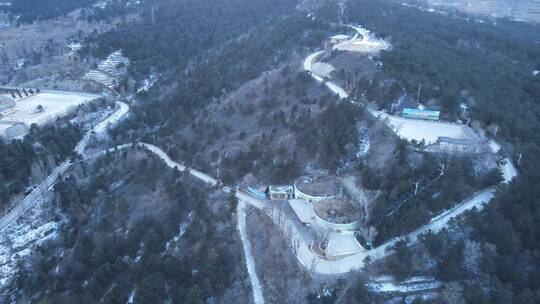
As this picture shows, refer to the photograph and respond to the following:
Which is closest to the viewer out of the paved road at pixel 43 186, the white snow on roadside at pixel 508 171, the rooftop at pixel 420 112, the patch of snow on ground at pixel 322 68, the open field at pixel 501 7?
the white snow on roadside at pixel 508 171

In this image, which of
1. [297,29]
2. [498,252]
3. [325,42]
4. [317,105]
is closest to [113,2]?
[297,29]

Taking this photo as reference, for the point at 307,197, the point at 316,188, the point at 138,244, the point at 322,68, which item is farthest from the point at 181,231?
the point at 322,68

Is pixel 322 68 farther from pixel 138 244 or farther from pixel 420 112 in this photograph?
pixel 138 244

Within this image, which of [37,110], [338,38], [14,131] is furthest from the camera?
[37,110]

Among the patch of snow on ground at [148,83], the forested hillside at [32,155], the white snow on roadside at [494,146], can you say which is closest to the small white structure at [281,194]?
the white snow on roadside at [494,146]

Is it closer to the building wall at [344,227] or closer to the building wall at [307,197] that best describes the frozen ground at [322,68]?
the building wall at [307,197]

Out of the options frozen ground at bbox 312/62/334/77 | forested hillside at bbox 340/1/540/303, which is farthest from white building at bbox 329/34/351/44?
frozen ground at bbox 312/62/334/77

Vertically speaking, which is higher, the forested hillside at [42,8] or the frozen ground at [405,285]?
the frozen ground at [405,285]
